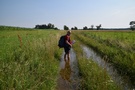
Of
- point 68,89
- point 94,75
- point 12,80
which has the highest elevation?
point 12,80

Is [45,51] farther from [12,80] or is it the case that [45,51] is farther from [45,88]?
[12,80]

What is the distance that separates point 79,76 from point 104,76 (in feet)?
5.21

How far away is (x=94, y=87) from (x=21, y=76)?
2.32 m

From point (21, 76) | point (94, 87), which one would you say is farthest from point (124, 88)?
point (21, 76)

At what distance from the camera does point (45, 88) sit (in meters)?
5.80

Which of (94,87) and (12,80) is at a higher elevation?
(12,80)

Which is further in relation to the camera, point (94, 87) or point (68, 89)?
point (68, 89)

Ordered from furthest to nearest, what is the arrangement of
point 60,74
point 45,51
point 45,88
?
point 45,51
point 60,74
point 45,88

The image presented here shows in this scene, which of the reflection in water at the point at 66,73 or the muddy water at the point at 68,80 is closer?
the muddy water at the point at 68,80

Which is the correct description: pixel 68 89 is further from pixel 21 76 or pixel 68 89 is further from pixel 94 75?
pixel 21 76

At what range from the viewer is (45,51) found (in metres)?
10.3

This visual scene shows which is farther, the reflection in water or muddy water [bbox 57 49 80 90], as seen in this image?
the reflection in water

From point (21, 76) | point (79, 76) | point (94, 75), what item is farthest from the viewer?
point (79, 76)

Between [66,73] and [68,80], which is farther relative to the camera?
[66,73]
